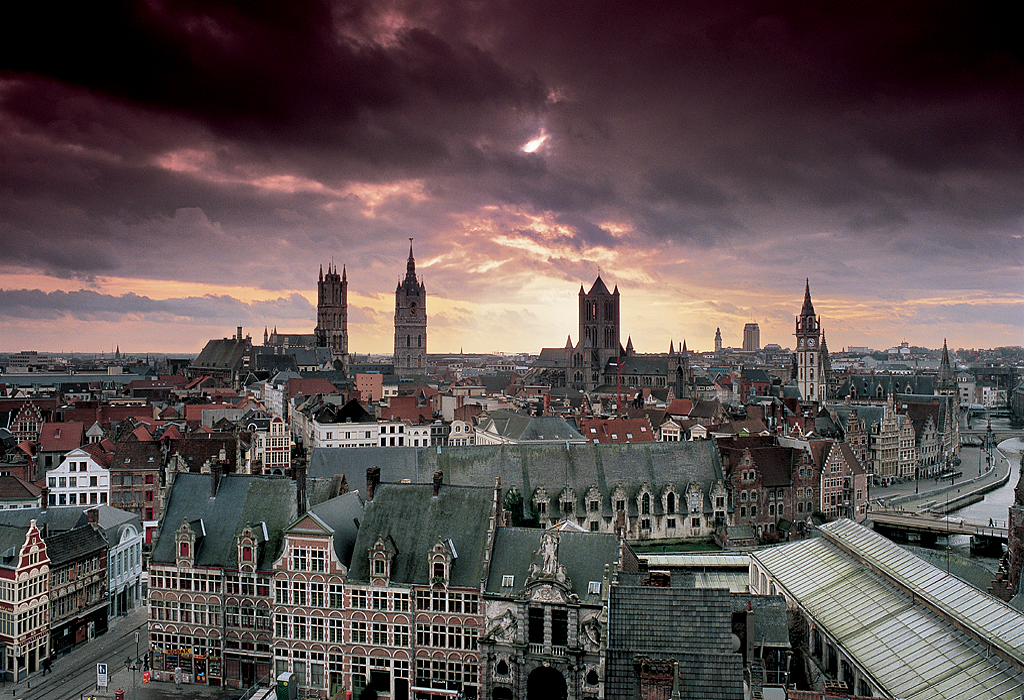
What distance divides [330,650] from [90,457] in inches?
1964

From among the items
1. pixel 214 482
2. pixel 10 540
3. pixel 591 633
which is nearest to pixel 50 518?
pixel 10 540

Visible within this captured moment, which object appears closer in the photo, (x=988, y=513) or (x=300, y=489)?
(x=300, y=489)

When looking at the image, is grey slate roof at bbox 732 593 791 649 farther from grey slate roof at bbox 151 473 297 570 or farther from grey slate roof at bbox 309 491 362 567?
grey slate roof at bbox 151 473 297 570

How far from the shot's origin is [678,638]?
115 feet

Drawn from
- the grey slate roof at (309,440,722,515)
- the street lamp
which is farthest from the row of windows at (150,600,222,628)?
the grey slate roof at (309,440,722,515)

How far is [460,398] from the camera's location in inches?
6486

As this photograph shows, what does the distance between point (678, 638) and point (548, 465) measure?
4837 centimetres

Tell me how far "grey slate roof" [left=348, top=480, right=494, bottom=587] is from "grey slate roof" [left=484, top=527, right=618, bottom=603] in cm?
126

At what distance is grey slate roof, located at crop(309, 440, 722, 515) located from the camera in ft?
257

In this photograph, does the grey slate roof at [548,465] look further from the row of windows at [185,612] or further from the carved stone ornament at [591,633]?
the carved stone ornament at [591,633]

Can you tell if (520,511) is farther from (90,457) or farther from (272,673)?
(90,457)

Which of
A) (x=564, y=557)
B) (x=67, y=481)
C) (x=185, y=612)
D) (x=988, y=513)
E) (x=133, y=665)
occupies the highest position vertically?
(x=67, y=481)

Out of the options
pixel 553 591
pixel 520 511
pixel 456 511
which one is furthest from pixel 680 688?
pixel 520 511

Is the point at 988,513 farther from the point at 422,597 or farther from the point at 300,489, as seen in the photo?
the point at 300,489
